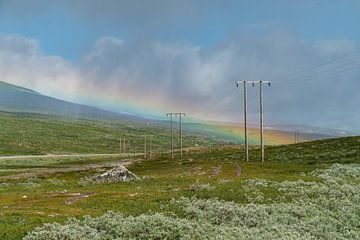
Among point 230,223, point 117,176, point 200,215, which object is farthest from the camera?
point 117,176

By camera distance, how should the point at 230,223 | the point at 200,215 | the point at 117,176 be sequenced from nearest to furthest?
the point at 230,223 → the point at 200,215 → the point at 117,176

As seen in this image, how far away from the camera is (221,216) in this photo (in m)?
31.5

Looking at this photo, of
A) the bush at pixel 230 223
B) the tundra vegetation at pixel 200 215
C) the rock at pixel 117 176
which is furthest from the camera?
the rock at pixel 117 176

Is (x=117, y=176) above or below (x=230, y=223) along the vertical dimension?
below

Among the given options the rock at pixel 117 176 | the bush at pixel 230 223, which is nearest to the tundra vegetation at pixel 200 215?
the bush at pixel 230 223

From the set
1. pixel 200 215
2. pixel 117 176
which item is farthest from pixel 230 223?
pixel 117 176

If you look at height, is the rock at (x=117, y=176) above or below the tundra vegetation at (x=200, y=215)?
below

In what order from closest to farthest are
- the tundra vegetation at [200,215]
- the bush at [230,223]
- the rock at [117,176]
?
the bush at [230,223] < the tundra vegetation at [200,215] < the rock at [117,176]

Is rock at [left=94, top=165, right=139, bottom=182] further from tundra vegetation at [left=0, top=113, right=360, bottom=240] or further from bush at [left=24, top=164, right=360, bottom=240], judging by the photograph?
bush at [left=24, top=164, right=360, bottom=240]

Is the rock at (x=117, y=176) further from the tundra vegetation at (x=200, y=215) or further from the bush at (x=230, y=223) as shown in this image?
the bush at (x=230, y=223)

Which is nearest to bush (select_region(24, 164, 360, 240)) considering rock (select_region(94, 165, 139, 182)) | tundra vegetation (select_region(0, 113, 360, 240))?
tundra vegetation (select_region(0, 113, 360, 240))

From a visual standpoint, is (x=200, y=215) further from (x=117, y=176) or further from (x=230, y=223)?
(x=117, y=176)

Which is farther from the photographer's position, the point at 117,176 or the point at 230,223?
the point at 117,176

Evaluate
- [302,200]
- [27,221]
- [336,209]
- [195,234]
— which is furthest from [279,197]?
[27,221]
